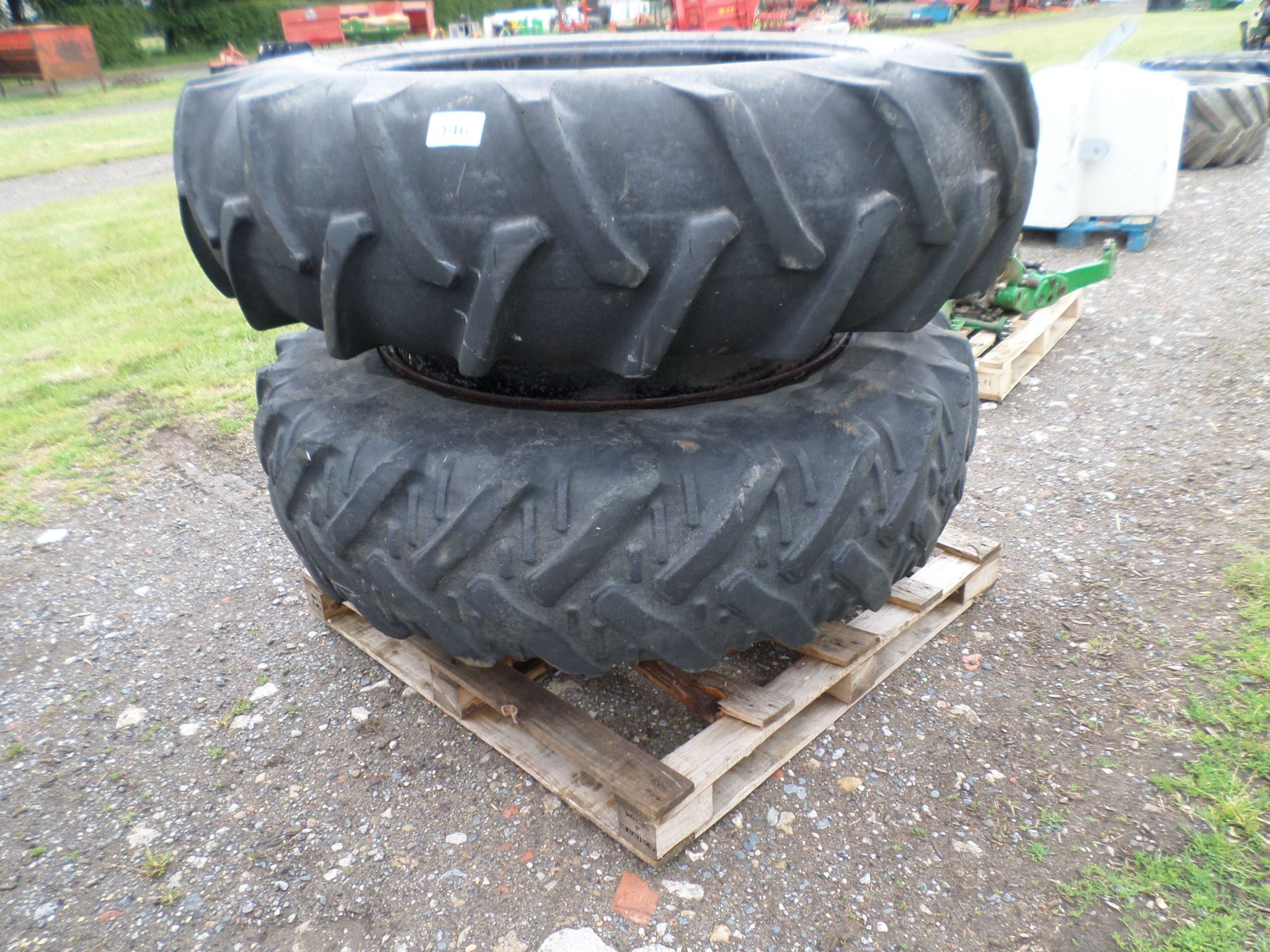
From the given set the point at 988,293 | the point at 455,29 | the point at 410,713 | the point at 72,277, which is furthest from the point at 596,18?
the point at 410,713

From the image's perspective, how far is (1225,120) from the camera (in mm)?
6863

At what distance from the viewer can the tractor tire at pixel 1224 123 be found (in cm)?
688

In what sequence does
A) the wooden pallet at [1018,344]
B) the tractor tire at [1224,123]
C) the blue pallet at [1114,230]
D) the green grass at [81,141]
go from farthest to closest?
the green grass at [81,141] → the tractor tire at [1224,123] → the blue pallet at [1114,230] → the wooden pallet at [1018,344]

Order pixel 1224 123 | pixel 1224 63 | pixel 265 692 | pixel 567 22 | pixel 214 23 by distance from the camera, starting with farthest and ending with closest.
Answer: pixel 214 23 < pixel 567 22 < pixel 1224 63 < pixel 1224 123 < pixel 265 692

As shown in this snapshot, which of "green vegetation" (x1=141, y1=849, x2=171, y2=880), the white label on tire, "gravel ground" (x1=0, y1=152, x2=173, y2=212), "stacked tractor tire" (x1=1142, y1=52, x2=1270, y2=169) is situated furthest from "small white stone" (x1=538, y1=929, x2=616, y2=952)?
"gravel ground" (x1=0, y1=152, x2=173, y2=212)

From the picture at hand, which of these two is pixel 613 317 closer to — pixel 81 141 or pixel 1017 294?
pixel 1017 294

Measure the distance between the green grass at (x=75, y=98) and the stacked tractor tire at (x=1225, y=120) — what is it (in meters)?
13.2

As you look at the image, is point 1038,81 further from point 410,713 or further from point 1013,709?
point 410,713

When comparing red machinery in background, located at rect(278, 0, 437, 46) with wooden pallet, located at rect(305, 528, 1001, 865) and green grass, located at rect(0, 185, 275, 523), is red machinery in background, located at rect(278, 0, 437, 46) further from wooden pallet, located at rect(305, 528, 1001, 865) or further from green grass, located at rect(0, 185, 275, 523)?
wooden pallet, located at rect(305, 528, 1001, 865)

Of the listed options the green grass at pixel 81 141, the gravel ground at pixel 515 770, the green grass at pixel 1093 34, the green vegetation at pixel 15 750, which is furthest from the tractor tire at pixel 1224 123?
the green grass at pixel 81 141

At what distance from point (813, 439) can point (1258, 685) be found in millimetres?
1326

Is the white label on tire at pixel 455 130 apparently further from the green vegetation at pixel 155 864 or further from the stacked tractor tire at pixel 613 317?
the green vegetation at pixel 155 864

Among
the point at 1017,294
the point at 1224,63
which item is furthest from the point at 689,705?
the point at 1224,63

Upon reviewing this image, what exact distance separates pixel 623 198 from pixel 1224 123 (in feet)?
25.1
